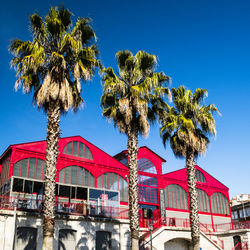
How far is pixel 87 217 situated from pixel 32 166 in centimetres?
648

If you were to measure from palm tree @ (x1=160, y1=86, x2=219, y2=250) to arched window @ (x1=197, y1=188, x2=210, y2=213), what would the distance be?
1664 cm

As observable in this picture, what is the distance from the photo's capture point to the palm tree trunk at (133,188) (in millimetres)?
→ 17312

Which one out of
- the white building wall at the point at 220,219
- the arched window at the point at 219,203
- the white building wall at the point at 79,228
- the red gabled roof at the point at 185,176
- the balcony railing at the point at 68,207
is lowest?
the white building wall at the point at 79,228

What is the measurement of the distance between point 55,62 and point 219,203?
99.2 ft

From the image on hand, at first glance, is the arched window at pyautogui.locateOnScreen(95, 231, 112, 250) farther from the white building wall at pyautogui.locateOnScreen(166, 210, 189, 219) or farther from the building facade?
the white building wall at pyautogui.locateOnScreen(166, 210, 189, 219)

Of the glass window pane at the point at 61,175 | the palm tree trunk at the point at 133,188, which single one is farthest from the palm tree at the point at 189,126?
the glass window pane at the point at 61,175

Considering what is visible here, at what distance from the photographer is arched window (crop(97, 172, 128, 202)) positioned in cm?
2914

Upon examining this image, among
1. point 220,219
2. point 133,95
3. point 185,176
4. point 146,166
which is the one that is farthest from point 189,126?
point 220,219

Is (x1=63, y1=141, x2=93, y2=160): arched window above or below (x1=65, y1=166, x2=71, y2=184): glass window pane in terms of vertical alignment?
above

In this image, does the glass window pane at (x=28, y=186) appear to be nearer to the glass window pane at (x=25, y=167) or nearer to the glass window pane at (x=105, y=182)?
the glass window pane at (x=25, y=167)

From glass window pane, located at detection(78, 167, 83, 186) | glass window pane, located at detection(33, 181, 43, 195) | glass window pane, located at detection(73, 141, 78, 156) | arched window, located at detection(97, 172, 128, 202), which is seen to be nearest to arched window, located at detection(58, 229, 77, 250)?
glass window pane, located at detection(33, 181, 43, 195)

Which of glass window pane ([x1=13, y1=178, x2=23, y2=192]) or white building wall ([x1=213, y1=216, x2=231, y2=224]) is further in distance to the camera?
white building wall ([x1=213, y1=216, x2=231, y2=224])

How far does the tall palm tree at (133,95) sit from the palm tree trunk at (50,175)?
4367mm

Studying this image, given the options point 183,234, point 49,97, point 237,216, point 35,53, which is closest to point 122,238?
point 183,234
